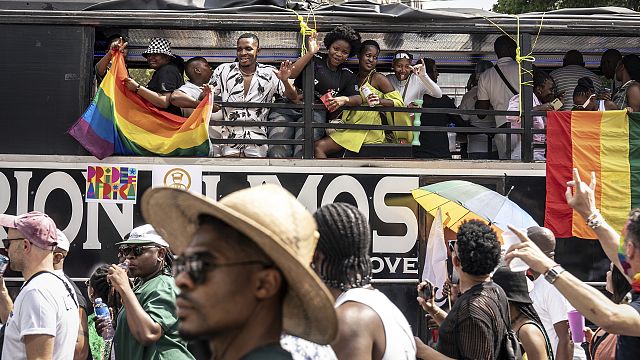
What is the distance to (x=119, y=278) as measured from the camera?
18.8 feet

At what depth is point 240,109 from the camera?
375 inches

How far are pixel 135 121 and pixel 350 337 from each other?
5873 mm

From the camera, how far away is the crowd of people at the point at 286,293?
106 inches

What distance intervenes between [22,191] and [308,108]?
275cm

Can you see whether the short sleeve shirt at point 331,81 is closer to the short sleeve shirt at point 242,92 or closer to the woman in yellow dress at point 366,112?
the woman in yellow dress at point 366,112

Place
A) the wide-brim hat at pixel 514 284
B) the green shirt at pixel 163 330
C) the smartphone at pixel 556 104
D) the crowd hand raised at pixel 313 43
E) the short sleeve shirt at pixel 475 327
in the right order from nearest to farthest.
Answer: the short sleeve shirt at pixel 475 327 < the wide-brim hat at pixel 514 284 < the green shirt at pixel 163 330 < the crowd hand raised at pixel 313 43 < the smartphone at pixel 556 104

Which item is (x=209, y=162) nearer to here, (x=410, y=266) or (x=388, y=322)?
(x=410, y=266)

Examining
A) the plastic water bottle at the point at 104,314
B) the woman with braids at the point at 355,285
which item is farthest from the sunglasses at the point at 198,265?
the plastic water bottle at the point at 104,314

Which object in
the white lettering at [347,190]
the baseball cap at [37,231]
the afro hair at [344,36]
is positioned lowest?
the white lettering at [347,190]

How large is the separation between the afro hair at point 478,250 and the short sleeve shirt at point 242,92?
4660mm

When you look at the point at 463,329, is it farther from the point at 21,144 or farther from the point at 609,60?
the point at 609,60

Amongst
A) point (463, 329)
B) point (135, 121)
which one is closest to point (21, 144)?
point (135, 121)

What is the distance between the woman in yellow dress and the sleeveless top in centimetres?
550

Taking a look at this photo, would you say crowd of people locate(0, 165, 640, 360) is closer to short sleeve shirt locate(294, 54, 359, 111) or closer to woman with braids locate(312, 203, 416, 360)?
woman with braids locate(312, 203, 416, 360)
